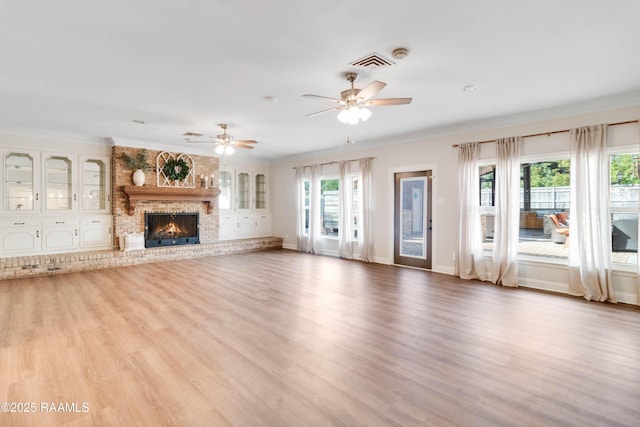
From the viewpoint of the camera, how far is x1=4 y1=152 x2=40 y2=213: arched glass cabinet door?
20.5ft

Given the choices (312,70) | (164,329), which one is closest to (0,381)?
(164,329)

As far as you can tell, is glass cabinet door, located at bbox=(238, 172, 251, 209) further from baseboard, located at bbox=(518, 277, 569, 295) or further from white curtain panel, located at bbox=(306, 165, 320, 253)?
baseboard, located at bbox=(518, 277, 569, 295)

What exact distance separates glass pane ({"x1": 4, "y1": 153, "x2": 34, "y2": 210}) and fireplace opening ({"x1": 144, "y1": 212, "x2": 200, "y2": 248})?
2166 millimetres

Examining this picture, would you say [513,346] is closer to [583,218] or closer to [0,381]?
[583,218]

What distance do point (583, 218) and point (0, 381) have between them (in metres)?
6.82

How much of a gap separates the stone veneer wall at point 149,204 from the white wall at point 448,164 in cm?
271

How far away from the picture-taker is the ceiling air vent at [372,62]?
317 cm

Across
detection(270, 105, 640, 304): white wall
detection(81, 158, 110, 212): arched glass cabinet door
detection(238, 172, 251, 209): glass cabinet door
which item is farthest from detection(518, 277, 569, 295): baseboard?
detection(81, 158, 110, 212): arched glass cabinet door

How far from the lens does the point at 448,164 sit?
621cm

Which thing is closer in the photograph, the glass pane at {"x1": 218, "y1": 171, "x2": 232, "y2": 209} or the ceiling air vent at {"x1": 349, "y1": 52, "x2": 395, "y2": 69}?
the ceiling air vent at {"x1": 349, "y1": 52, "x2": 395, "y2": 69}

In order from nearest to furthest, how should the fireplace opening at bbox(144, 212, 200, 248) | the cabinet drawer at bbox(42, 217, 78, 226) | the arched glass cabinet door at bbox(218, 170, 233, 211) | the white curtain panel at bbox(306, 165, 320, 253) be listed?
the cabinet drawer at bbox(42, 217, 78, 226) < the fireplace opening at bbox(144, 212, 200, 248) < the white curtain panel at bbox(306, 165, 320, 253) < the arched glass cabinet door at bbox(218, 170, 233, 211)

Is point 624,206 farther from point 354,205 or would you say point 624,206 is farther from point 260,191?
point 260,191

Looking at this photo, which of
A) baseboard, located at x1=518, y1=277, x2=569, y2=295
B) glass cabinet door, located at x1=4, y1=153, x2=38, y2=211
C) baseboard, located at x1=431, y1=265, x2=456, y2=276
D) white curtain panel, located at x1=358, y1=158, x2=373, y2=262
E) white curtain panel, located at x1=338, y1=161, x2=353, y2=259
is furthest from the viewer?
white curtain panel, located at x1=338, y1=161, x2=353, y2=259

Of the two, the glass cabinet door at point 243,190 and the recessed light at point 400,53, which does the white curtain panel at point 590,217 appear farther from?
the glass cabinet door at point 243,190
